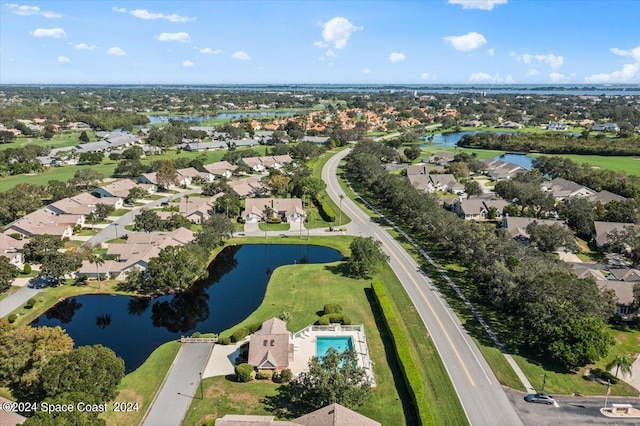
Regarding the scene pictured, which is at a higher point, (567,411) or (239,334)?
(239,334)

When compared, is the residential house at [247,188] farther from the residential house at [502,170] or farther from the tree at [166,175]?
the residential house at [502,170]

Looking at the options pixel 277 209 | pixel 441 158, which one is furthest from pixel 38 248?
pixel 441 158

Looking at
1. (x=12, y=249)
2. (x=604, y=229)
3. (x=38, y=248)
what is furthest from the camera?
(x=604, y=229)

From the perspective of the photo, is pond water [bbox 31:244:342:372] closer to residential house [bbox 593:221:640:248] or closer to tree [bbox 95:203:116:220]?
tree [bbox 95:203:116:220]

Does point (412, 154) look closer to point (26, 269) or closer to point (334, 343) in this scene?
point (334, 343)

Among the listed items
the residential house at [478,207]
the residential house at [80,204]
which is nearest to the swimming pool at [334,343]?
the residential house at [478,207]

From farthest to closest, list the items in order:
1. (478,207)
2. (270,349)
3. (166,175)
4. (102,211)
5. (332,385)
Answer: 1. (166,175)
2. (478,207)
3. (102,211)
4. (270,349)
5. (332,385)

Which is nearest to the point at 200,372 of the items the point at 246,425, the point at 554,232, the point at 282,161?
the point at 246,425
